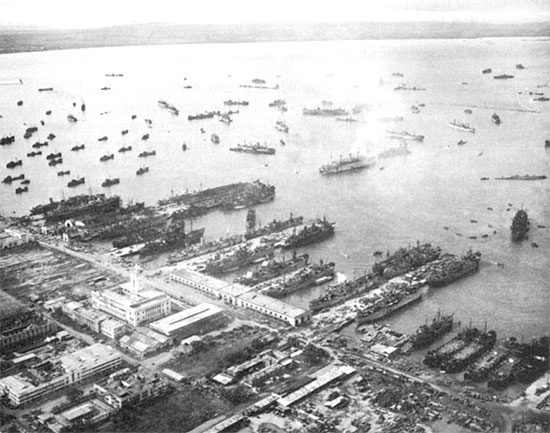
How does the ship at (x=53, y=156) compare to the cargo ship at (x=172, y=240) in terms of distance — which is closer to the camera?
the cargo ship at (x=172, y=240)

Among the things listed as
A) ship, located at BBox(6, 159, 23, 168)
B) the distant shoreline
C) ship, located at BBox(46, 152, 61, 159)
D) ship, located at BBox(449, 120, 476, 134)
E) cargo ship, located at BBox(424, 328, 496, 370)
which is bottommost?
cargo ship, located at BBox(424, 328, 496, 370)

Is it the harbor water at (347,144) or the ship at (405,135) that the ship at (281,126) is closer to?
the harbor water at (347,144)

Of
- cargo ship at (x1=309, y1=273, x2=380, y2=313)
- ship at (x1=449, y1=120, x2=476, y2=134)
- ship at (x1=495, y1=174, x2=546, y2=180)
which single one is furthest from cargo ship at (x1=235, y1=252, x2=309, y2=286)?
ship at (x1=449, y1=120, x2=476, y2=134)

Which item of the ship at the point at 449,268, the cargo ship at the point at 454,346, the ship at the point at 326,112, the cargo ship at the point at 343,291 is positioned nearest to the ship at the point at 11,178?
the cargo ship at the point at 343,291

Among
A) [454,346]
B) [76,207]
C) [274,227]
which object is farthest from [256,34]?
[454,346]

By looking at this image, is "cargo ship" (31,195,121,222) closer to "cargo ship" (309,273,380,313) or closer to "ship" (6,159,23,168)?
"ship" (6,159,23,168)

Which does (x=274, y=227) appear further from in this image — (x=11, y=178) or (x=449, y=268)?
(x=11, y=178)
